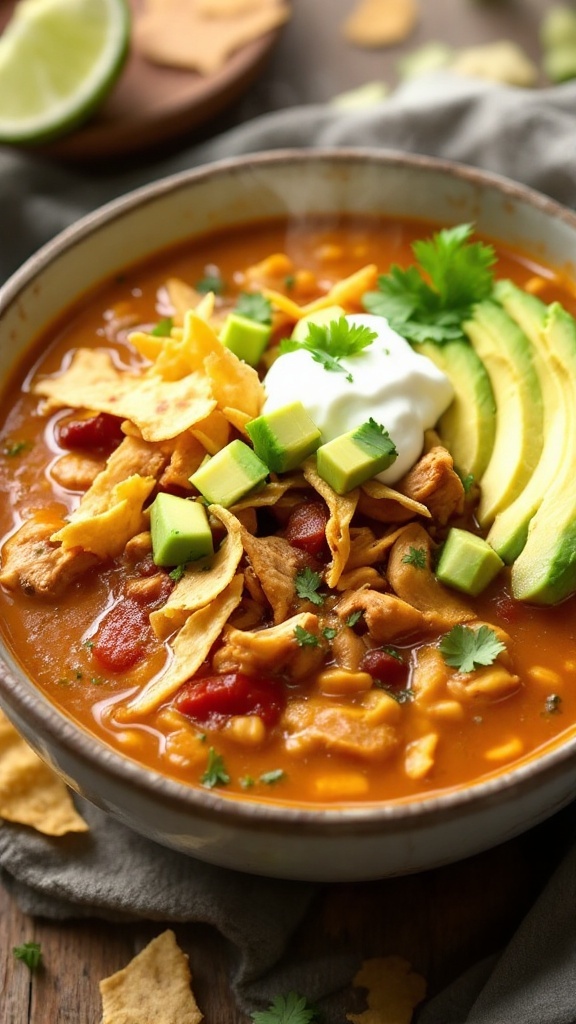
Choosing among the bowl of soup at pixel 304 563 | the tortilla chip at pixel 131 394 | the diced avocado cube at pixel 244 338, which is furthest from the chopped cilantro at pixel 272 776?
the diced avocado cube at pixel 244 338

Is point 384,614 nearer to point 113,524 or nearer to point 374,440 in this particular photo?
point 374,440

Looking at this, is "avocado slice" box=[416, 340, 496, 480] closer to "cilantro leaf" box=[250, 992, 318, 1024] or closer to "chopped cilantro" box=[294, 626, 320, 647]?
"chopped cilantro" box=[294, 626, 320, 647]

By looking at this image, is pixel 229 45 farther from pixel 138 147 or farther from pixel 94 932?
pixel 94 932

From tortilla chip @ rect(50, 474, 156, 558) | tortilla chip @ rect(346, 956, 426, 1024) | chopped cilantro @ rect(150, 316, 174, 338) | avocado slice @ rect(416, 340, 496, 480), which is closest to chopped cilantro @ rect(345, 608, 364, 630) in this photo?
avocado slice @ rect(416, 340, 496, 480)

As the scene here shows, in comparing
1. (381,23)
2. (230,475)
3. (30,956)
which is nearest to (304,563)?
(230,475)

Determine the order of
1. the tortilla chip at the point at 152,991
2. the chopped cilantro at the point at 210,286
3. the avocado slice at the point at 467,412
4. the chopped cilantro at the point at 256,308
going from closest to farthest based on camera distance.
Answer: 1. the tortilla chip at the point at 152,991
2. the avocado slice at the point at 467,412
3. the chopped cilantro at the point at 256,308
4. the chopped cilantro at the point at 210,286

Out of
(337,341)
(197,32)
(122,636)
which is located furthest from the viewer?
(197,32)

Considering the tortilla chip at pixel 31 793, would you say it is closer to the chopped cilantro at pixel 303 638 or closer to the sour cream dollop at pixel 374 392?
the chopped cilantro at pixel 303 638
